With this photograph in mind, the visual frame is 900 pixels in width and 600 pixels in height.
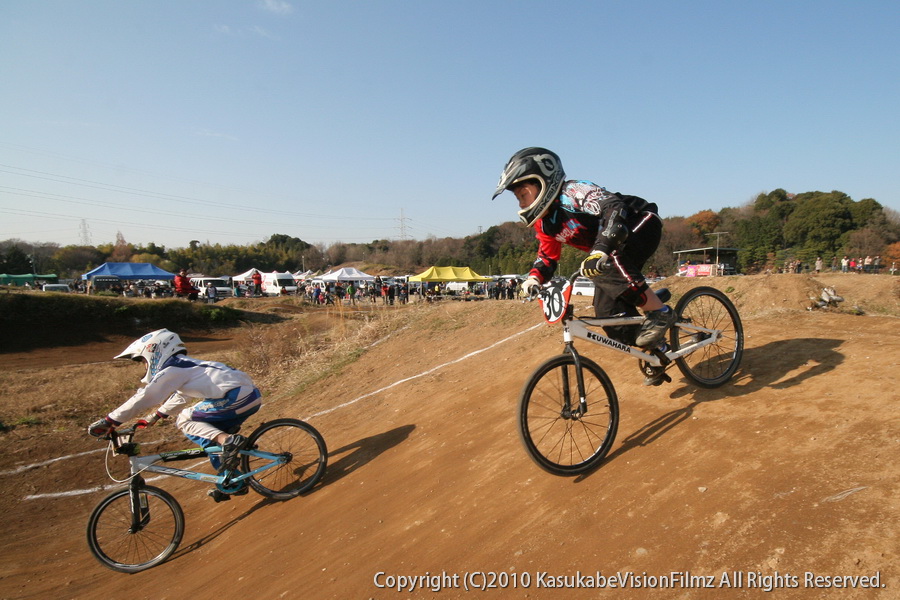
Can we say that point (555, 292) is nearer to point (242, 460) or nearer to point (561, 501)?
point (561, 501)

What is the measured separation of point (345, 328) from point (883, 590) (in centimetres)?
1393

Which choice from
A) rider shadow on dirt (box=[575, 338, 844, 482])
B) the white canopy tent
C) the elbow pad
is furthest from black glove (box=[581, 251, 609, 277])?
the white canopy tent

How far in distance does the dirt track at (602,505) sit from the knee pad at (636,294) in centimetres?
105

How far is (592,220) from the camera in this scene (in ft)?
12.6

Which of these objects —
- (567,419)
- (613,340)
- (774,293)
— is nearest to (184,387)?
(567,419)

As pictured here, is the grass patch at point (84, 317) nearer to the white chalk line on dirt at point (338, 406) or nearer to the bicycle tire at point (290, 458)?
the white chalk line on dirt at point (338, 406)

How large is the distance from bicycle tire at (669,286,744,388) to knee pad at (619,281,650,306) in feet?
1.92

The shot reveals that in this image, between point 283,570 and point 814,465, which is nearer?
point 814,465

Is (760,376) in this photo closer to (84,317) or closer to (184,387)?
(184,387)

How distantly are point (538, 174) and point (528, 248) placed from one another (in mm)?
71268

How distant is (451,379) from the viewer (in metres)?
7.95

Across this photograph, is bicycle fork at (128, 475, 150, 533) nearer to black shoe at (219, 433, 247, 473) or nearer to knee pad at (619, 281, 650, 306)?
black shoe at (219, 433, 247, 473)

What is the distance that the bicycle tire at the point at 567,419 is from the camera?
3504 mm

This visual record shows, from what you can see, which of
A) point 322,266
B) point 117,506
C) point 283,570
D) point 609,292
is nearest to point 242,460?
point 117,506
